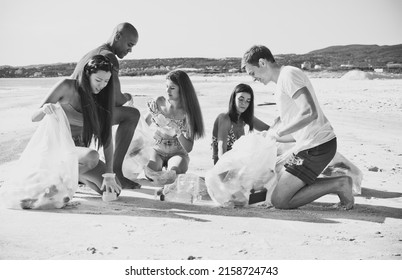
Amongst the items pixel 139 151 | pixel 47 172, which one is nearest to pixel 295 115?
pixel 139 151

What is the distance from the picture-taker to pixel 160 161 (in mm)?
4328

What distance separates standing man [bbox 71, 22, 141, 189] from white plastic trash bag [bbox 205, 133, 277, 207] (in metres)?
0.82

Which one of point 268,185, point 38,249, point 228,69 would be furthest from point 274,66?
point 228,69

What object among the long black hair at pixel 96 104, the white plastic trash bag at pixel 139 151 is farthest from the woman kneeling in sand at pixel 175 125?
the long black hair at pixel 96 104

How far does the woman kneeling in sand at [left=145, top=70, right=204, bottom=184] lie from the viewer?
4.15m

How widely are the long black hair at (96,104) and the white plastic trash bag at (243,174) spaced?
0.83m

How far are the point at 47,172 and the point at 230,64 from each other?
78.7 feet

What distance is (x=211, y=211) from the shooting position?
11.3 feet

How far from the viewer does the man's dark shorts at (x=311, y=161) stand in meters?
3.40

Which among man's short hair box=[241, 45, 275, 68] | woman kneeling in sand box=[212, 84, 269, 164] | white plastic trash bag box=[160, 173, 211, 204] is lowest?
white plastic trash bag box=[160, 173, 211, 204]

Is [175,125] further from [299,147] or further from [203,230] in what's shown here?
[203,230]

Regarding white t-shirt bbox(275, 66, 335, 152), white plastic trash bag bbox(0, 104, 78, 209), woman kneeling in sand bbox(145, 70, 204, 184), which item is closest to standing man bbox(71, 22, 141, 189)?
woman kneeling in sand bbox(145, 70, 204, 184)

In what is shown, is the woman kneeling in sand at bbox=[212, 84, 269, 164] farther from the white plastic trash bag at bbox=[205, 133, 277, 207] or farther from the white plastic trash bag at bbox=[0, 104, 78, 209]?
the white plastic trash bag at bbox=[0, 104, 78, 209]
